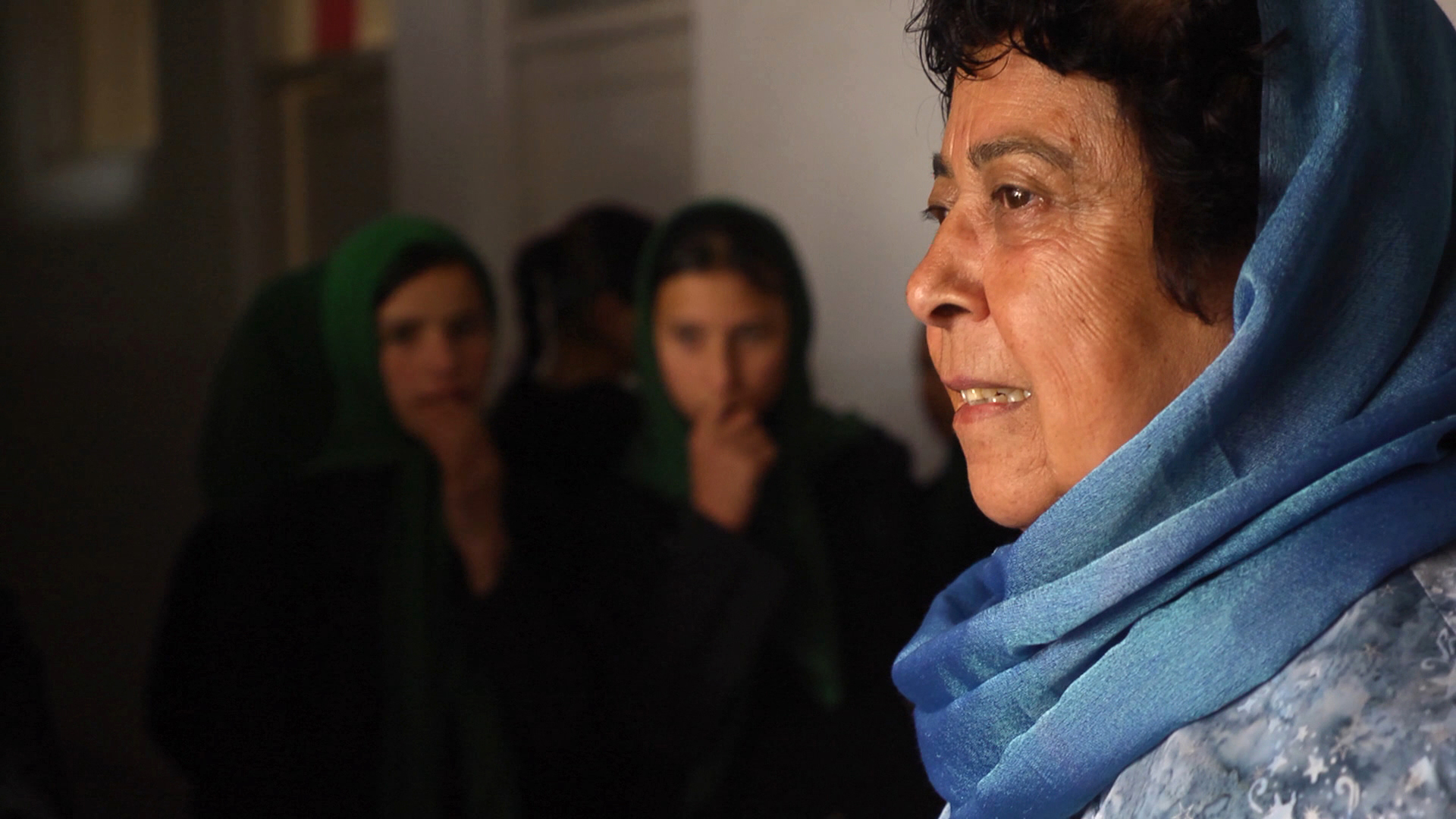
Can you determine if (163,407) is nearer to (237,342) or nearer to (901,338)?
(237,342)

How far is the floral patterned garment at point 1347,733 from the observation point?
48 centimetres

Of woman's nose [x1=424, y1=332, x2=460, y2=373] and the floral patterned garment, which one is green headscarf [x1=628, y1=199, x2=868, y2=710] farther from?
the floral patterned garment

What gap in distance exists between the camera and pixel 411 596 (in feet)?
5.43

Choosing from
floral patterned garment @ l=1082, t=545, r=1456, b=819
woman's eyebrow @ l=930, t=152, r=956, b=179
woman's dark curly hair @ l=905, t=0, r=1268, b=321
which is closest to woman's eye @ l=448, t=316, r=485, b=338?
woman's eyebrow @ l=930, t=152, r=956, b=179

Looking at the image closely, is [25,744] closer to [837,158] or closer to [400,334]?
[400,334]

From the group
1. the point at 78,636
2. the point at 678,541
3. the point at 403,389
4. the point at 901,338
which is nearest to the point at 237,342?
the point at 403,389

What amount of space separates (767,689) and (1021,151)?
1.13 m

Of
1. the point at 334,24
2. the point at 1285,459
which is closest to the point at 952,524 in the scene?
the point at 1285,459

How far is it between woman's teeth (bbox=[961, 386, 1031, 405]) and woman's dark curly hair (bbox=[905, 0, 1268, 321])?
0.10 metres

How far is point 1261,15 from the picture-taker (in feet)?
1.91

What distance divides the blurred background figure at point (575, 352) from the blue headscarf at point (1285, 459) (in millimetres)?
1363

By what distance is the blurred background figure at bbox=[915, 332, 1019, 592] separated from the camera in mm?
1728

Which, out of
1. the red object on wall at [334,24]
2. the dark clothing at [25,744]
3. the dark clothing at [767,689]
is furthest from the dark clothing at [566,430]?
the red object on wall at [334,24]

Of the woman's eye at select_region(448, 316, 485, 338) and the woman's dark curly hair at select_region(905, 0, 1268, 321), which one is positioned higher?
the woman's dark curly hair at select_region(905, 0, 1268, 321)
